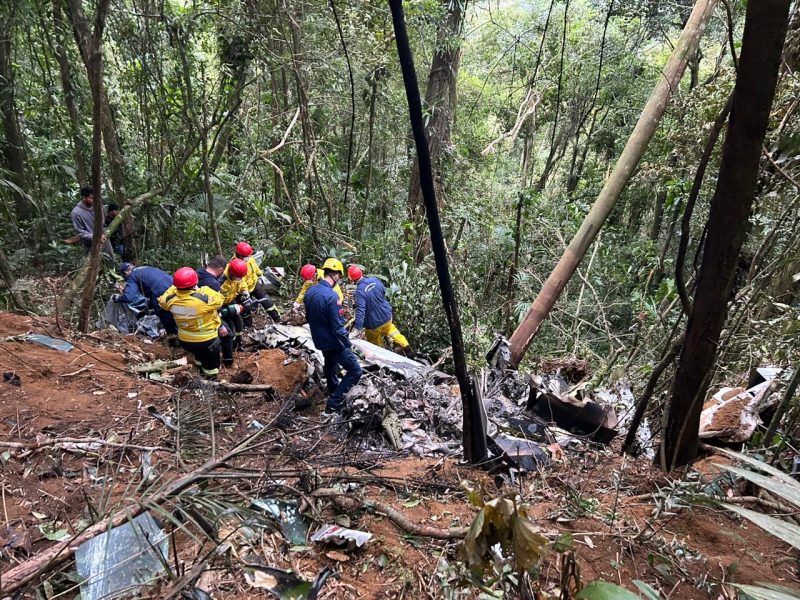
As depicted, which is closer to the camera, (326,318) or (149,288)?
(326,318)

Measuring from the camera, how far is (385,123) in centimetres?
954

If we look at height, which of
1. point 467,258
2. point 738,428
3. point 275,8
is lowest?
point 738,428

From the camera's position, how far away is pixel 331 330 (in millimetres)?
5098

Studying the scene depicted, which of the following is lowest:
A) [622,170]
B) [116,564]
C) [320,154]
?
[116,564]

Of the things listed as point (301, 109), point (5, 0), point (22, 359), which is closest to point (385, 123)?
point (301, 109)

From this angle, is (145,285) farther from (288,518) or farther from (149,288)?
(288,518)

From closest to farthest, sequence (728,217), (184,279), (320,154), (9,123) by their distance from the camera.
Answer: (728,217) < (184,279) < (9,123) < (320,154)

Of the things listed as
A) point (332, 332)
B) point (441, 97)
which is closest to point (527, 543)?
point (332, 332)

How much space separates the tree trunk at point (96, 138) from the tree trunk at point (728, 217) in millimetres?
4413

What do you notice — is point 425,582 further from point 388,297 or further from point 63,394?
point 388,297

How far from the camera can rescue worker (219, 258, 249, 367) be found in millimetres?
5895

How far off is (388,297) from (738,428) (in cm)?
513

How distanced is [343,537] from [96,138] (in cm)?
421

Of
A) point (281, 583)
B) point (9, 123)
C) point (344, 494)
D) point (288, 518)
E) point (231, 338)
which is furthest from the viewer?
point (9, 123)
